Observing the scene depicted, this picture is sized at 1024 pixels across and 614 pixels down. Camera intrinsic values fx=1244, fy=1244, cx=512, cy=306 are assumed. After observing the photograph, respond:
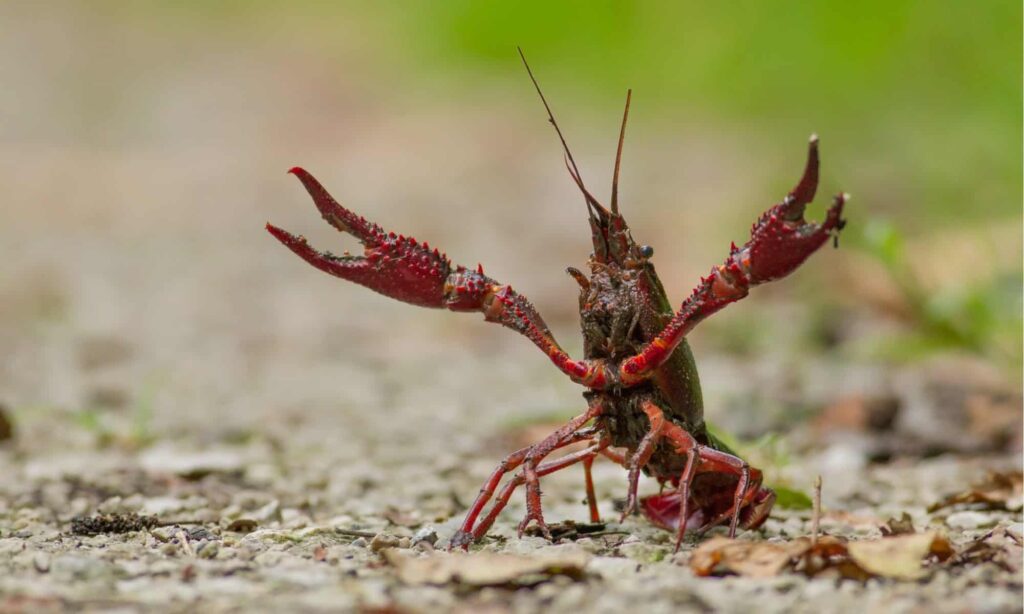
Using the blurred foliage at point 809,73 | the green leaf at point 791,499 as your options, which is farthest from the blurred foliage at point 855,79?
the green leaf at point 791,499

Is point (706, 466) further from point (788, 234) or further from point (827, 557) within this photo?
point (788, 234)

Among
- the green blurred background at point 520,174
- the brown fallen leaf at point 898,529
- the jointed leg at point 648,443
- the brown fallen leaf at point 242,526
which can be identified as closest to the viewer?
the brown fallen leaf at point 898,529

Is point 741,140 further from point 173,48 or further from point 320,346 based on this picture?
point 173,48

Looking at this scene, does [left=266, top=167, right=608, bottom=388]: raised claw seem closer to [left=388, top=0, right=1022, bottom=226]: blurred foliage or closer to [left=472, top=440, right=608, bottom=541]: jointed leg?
[left=472, top=440, right=608, bottom=541]: jointed leg

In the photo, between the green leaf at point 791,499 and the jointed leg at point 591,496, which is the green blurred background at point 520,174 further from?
the jointed leg at point 591,496

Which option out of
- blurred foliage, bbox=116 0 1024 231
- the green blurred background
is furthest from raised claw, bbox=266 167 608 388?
blurred foliage, bbox=116 0 1024 231

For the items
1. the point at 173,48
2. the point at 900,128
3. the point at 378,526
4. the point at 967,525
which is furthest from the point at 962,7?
the point at 173,48
